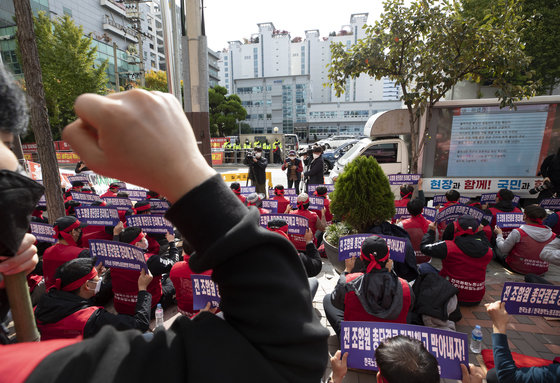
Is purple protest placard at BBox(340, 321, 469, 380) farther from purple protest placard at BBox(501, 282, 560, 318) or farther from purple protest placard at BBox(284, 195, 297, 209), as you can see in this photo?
purple protest placard at BBox(284, 195, 297, 209)

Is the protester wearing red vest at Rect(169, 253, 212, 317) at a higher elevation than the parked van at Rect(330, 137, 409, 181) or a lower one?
lower

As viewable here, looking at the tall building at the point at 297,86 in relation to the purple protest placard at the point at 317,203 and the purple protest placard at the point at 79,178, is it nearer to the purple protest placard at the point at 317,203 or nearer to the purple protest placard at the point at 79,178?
the purple protest placard at the point at 79,178

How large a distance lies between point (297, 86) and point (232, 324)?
67.9 m

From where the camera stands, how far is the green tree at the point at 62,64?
23297 millimetres

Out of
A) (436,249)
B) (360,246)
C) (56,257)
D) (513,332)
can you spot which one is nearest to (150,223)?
(56,257)

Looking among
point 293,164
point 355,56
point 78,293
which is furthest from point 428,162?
point 78,293

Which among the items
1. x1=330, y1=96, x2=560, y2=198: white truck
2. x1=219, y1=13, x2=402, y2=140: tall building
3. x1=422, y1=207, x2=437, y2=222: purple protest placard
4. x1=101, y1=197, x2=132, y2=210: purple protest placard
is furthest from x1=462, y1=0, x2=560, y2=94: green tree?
x1=219, y1=13, x2=402, y2=140: tall building

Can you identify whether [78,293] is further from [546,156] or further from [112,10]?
[112,10]

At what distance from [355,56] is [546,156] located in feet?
20.2

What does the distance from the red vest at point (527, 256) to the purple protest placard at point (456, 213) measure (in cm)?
59

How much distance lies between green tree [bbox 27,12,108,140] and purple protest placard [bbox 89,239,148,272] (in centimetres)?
2535

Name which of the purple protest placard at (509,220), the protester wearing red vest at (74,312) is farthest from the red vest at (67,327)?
the purple protest placard at (509,220)

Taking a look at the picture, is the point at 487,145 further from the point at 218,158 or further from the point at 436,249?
the point at 218,158

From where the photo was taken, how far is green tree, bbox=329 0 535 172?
20.9 feet
